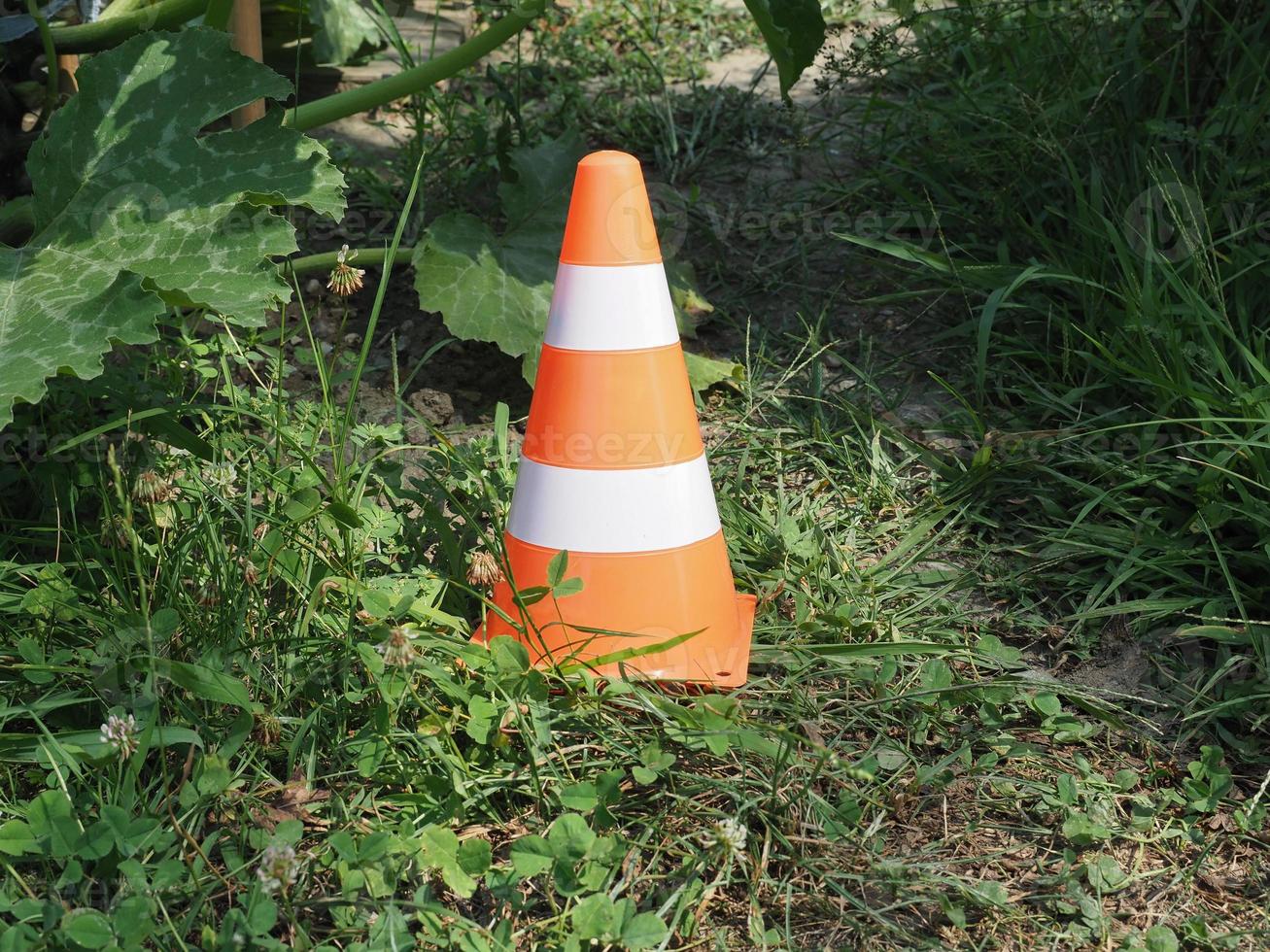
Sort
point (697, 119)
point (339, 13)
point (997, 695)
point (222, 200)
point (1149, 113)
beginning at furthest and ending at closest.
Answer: point (339, 13) < point (697, 119) < point (1149, 113) < point (222, 200) < point (997, 695)

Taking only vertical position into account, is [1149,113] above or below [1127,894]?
above

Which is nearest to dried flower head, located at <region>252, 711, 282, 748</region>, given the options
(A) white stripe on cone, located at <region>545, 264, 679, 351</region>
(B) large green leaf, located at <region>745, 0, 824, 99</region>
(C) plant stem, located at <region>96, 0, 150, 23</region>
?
(A) white stripe on cone, located at <region>545, 264, 679, 351</region>

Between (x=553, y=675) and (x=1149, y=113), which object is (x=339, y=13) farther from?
(x=553, y=675)

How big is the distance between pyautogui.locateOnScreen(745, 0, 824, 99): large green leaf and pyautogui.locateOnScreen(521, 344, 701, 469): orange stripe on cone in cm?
93

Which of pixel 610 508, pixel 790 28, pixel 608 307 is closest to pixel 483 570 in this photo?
pixel 610 508

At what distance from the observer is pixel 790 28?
267 centimetres

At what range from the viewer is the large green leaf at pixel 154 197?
78.3 inches

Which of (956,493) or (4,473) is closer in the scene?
(4,473)

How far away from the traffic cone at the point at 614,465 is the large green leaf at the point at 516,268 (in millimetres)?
690

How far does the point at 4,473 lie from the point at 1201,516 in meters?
2.17

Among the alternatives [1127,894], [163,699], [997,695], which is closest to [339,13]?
[163,699]

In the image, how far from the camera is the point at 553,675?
6.24 feet

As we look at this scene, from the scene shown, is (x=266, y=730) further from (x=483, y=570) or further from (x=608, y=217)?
(x=608, y=217)

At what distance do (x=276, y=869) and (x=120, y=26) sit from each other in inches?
82.7
